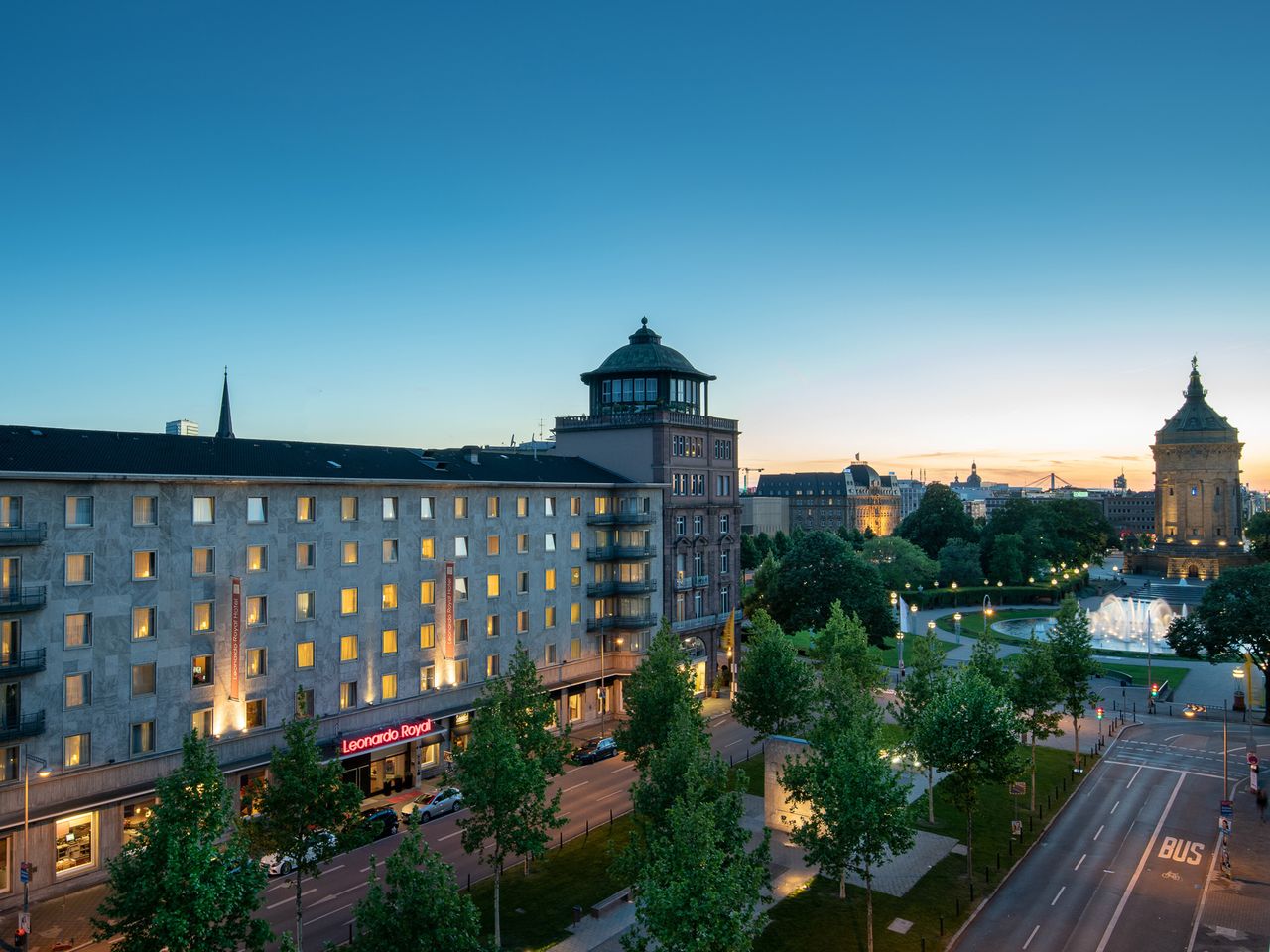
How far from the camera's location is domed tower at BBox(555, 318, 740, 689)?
8294cm

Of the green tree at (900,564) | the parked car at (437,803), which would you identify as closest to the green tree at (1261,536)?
the green tree at (900,564)

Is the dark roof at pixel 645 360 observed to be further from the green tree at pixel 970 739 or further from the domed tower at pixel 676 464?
the green tree at pixel 970 739

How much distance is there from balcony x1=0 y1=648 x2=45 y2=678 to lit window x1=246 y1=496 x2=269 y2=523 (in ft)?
42.6

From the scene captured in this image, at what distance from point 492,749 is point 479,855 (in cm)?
1193

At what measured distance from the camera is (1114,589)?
179m

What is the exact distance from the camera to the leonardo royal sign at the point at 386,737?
55.4m

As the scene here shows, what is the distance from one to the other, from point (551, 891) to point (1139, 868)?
105ft

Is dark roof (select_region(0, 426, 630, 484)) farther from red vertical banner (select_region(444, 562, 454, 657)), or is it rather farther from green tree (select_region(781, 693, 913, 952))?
green tree (select_region(781, 693, 913, 952))

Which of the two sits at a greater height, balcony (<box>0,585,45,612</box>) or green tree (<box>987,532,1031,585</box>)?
balcony (<box>0,585,45,612</box>)

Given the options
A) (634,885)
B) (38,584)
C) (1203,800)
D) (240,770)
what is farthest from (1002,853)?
(38,584)

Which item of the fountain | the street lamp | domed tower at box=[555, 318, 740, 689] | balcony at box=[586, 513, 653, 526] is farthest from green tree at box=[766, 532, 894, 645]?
the street lamp

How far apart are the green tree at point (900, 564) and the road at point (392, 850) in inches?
3544

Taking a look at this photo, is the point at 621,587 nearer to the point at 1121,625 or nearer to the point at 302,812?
the point at 302,812

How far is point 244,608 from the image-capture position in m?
52.7
